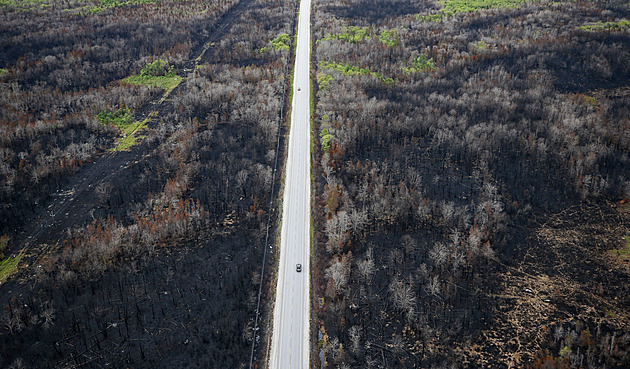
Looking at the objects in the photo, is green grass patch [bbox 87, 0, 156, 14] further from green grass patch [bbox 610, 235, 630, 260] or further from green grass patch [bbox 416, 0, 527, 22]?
green grass patch [bbox 610, 235, 630, 260]

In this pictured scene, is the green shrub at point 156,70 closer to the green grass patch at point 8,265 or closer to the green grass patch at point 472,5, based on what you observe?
the green grass patch at point 8,265

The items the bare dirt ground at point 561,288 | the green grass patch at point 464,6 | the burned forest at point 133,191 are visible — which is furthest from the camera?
the green grass patch at point 464,6

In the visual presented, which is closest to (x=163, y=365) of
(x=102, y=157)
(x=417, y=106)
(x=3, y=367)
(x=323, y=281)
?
(x=3, y=367)

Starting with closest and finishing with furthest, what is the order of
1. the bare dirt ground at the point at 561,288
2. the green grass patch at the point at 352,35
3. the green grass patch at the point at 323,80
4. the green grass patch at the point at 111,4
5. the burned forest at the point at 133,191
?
the bare dirt ground at the point at 561,288, the burned forest at the point at 133,191, the green grass patch at the point at 323,80, the green grass patch at the point at 352,35, the green grass patch at the point at 111,4

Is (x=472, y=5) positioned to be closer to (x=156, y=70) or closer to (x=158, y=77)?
(x=156, y=70)

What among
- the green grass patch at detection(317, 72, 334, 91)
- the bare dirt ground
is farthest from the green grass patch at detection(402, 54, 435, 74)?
→ the bare dirt ground

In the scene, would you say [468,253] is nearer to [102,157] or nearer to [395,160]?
[395,160]

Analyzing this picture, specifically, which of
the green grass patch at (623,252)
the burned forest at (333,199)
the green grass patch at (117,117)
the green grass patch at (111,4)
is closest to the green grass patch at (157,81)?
the burned forest at (333,199)
